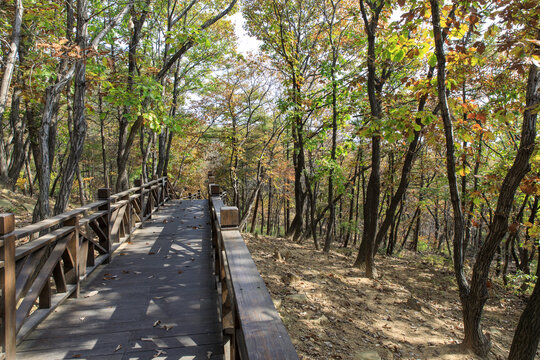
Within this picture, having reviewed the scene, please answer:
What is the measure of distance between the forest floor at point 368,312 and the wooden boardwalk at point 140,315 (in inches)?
68.2

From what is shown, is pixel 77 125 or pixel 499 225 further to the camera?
pixel 77 125

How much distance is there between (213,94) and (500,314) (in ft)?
59.9

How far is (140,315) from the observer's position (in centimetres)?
369

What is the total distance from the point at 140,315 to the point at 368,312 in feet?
15.5

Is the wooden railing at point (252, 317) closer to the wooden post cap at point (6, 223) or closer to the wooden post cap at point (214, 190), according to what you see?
the wooden post cap at point (6, 223)

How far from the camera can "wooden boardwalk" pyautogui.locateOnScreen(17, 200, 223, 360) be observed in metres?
2.97

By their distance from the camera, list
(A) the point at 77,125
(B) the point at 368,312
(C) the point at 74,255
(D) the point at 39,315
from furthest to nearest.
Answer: (B) the point at 368,312
(A) the point at 77,125
(C) the point at 74,255
(D) the point at 39,315

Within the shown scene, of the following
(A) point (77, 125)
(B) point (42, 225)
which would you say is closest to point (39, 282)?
(B) point (42, 225)

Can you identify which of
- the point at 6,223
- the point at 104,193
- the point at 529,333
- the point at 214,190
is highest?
the point at 214,190

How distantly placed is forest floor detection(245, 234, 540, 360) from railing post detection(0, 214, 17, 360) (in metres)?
3.42

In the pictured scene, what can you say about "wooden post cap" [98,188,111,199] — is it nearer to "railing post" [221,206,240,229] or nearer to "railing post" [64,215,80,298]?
"railing post" [64,215,80,298]

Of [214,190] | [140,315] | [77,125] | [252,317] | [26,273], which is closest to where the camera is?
[252,317]

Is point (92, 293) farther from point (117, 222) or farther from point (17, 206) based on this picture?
point (17, 206)

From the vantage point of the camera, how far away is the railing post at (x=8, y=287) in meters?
2.50
